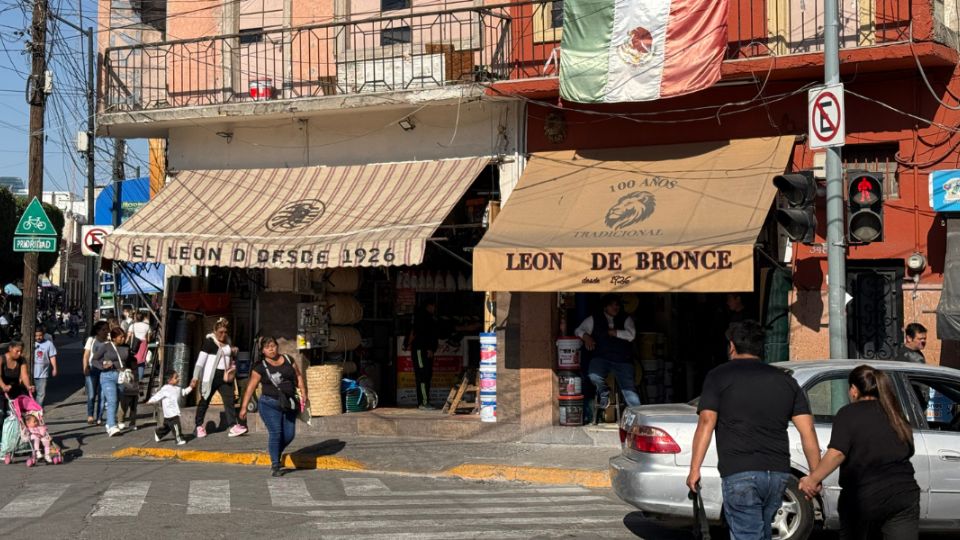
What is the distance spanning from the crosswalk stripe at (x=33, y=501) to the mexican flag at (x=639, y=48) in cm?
803

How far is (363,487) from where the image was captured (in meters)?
12.5

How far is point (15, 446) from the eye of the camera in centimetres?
1452

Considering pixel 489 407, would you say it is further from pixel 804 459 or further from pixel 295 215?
pixel 804 459

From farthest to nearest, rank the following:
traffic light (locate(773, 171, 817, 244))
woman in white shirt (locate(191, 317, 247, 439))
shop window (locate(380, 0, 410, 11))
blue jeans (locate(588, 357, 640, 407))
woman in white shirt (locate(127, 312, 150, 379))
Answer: woman in white shirt (locate(127, 312, 150, 379))
shop window (locate(380, 0, 410, 11))
woman in white shirt (locate(191, 317, 247, 439))
blue jeans (locate(588, 357, 640, 407))
traffic light (locate(773, 171, 817, 244))

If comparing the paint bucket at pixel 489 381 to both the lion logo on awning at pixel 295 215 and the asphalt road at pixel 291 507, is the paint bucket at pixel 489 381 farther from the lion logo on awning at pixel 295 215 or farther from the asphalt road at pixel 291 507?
the lion logo on awning at pixel 295 215

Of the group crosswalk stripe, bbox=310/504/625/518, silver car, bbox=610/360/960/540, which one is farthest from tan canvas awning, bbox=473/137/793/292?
silver car, bbox=610/360/960/540

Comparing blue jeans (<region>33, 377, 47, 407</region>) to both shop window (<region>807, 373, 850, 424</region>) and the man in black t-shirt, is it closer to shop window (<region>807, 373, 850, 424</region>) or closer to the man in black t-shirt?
shop window (<region>807, 373, 850, 424</region>)

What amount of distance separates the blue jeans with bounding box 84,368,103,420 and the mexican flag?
922 cm

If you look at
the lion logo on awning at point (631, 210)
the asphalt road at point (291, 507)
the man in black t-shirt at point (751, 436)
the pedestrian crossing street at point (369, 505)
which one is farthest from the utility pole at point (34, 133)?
the man in black t-shirt at point (751, 436)

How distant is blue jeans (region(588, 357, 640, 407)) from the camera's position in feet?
48.2

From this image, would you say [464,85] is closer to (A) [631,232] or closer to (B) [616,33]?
(B) [616,33]

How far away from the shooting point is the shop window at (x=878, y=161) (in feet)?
47.1

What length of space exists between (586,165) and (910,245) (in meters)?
4.39

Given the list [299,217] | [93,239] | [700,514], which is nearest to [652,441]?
[700,514]
